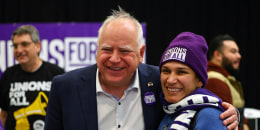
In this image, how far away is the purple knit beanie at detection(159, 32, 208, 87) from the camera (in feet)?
5.38

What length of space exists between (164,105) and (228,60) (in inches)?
85.0

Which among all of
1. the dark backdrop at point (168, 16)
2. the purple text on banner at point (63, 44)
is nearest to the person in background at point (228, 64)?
the purple text on banner at point (63, 44)

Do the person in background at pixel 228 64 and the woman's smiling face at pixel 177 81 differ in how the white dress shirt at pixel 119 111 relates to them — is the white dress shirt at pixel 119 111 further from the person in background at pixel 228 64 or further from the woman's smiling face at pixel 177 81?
the person in background at pixel 228 64

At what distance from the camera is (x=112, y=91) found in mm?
1852

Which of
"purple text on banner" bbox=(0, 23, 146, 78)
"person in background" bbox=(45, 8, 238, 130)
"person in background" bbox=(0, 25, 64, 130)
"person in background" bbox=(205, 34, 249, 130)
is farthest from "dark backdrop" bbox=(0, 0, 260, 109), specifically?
"person in background" bbox=(45, 8, 238, 130)

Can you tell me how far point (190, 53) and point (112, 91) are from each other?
0.55 m

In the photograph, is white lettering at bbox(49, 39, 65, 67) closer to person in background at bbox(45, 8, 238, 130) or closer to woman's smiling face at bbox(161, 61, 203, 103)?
person in background at bbox(45, 8, 238, 130)

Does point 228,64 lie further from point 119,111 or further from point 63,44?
point 63,44

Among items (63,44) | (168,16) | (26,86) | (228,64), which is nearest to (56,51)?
(63,44)

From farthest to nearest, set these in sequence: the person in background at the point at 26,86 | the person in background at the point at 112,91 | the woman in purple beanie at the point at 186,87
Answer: the person in background at the point at 26,86 → the person in background at the point at 112,91 → the woman in purple beanie at the point at 186,87

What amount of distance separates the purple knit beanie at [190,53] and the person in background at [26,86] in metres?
1.73

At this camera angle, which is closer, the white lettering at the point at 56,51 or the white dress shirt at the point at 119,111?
the white dress shirt at the point at 119,111

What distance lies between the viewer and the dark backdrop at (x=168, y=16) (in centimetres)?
562

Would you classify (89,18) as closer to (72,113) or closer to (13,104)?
(13,104)
